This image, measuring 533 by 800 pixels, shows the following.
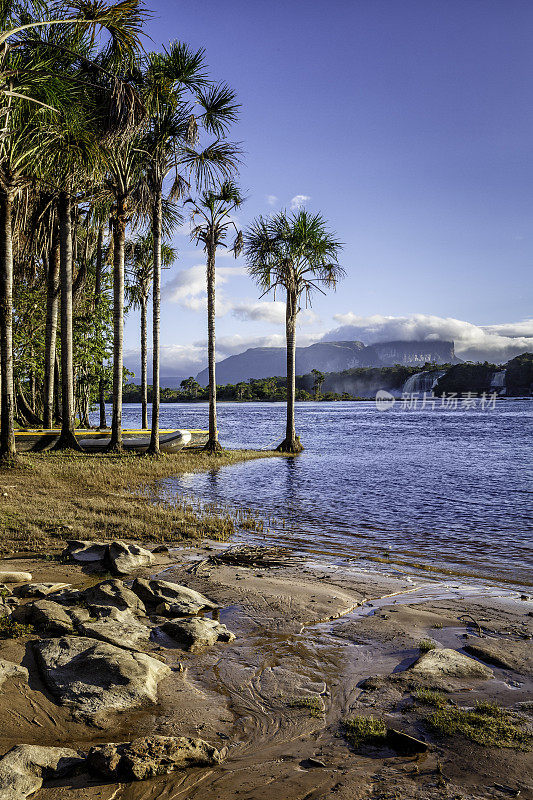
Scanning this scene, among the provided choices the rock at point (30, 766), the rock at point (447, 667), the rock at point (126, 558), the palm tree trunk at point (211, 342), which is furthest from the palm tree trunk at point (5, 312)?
the rock at point (447, 667)

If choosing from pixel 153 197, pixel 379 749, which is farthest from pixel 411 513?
pixel 153 197

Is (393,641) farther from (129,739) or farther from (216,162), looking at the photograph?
(216,162)

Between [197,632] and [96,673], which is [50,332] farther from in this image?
[96,673]

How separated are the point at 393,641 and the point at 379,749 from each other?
187cm

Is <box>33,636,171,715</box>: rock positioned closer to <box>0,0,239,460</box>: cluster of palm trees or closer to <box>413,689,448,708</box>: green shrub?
<box>413,689,448,708</box>: green shrub

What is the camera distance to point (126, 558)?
25.0 ft

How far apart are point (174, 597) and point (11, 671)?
2084 mm

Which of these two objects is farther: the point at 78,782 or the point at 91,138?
the point at 91,138

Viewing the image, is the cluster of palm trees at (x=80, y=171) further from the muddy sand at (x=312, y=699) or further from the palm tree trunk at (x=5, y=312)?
the muddy sand at (x=312, y=699)

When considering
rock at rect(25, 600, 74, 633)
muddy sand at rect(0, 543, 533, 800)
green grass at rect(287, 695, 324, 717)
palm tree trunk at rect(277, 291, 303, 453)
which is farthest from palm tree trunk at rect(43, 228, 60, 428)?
green grass at rect(287, 695, 324, 717)

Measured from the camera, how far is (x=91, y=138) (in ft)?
56.3

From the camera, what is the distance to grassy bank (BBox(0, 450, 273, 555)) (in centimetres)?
938

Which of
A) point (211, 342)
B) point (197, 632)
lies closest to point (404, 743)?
point (197, 632)

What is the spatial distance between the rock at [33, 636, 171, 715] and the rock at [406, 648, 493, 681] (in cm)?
225
